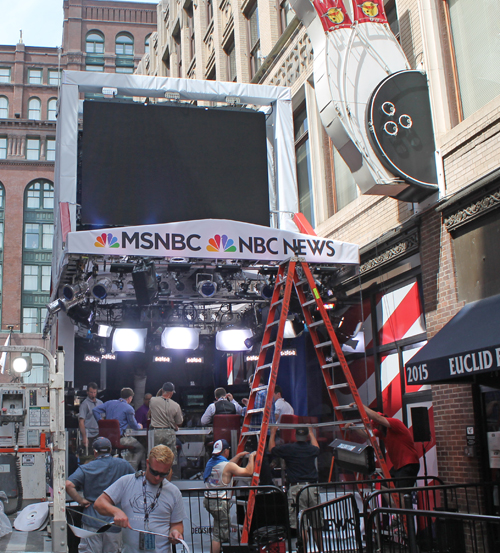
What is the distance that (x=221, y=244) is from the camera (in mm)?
9906

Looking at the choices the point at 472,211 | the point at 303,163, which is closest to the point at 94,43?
the point at 303,163

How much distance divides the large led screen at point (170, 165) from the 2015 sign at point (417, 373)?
18.4 feet

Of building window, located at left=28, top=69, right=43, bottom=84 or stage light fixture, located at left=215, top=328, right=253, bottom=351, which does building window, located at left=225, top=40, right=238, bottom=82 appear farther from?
building window, located at left=28, top=69, right=43, bottom=84

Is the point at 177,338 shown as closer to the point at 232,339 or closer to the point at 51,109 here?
the point at 232,339

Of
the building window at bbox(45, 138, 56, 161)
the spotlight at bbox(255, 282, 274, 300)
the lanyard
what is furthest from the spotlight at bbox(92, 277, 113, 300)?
the building window at bbox(45, 138, 56, 161)

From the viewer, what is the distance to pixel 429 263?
10156mm

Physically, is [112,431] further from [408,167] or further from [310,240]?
[408,167]

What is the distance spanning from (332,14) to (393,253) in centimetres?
416

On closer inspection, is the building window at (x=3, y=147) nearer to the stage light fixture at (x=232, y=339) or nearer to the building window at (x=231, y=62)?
the building window at (x=231, y=62)

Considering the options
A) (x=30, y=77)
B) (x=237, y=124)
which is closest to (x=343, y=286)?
(x=237, y=124)

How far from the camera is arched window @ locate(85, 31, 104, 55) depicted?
56.5m

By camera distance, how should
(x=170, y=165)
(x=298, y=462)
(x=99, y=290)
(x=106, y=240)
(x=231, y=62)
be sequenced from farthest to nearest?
(x=231, y=62)
(x=170, y=165)
(x=99, y=290)
(x=106, y=240)
(x=298, y=462)

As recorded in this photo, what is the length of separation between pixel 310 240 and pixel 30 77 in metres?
53.8

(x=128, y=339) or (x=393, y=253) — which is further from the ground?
(x=393, y=253)
